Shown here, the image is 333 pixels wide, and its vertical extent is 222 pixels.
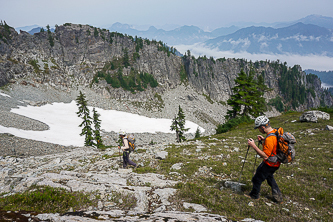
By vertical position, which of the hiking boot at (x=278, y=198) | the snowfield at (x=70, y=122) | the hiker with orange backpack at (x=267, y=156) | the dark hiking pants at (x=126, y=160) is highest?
the hiker with orange backpack at (x=267, y=156)

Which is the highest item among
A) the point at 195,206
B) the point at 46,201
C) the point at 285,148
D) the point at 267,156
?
the point at 285,148

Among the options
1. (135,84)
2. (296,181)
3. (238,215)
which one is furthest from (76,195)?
(135,84)

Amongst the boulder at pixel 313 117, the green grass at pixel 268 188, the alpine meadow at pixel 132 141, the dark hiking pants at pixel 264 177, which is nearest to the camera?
the green grass at pixel 268 188

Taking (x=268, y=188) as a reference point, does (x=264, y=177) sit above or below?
above

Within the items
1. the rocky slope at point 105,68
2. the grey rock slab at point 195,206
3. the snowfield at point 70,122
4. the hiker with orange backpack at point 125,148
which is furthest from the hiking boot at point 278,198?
the rocky slope at point 105,68

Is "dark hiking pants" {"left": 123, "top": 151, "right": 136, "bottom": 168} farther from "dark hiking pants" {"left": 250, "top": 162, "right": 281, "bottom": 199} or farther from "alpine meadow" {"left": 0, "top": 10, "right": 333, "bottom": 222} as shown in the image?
"dark hiking pants" {"left": 250, "top": 162, "right": 281, "bottom": 199}

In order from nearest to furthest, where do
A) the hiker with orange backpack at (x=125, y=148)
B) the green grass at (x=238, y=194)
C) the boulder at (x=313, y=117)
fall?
the green grass at (x=238, y=194), the hiker with orange backpack at (x=125, y=148), the boulder at (x=313, y=117)

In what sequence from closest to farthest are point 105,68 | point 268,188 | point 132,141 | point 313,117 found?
point 268,188
point 132,141
point 313,117
point 105,68

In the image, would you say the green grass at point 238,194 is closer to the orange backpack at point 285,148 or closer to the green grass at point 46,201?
the green grass at point 46,201

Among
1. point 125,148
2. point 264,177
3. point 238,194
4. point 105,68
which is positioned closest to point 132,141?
point 125,148

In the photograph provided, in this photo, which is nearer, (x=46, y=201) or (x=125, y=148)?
(x=46, y=201)

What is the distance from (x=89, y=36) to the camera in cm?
11931

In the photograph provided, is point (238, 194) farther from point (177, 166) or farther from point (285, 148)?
point (177, 166)

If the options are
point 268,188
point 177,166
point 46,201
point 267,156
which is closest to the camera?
point 46,201
